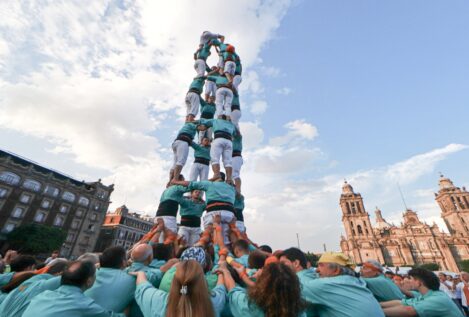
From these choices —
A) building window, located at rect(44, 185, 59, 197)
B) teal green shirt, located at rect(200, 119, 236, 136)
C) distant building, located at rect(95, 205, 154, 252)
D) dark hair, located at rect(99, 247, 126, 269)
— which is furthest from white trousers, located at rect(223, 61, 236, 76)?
distant building, located at rect(95, 205, 154, 252)

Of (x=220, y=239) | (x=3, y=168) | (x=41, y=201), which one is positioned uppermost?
(x=3, y=168)

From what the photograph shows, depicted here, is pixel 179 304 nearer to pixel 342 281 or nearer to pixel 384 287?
pixel 342 281

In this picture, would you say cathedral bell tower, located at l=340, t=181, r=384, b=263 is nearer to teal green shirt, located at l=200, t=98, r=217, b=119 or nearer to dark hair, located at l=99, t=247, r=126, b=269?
teal green shirt, located at l=200, t=98, r=217, b=119

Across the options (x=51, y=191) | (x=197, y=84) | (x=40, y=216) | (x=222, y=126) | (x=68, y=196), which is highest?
(x=51, y=191)

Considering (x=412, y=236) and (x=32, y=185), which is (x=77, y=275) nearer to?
(x=32, y=185)

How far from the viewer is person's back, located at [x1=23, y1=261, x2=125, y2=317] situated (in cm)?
214

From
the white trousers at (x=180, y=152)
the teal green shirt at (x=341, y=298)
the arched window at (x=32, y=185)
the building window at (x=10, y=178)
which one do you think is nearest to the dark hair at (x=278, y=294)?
the teal green shirt at (x=341, y=298)

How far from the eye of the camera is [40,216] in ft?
124

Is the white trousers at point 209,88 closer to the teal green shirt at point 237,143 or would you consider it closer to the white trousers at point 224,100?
the white trousers at point 224,100

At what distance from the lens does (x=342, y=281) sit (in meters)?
2.60

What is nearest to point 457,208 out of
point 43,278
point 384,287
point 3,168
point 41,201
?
point 384,287

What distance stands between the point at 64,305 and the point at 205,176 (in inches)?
265

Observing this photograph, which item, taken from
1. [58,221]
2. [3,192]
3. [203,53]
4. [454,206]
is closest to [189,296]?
[203,53]

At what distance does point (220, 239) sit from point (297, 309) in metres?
2.84
